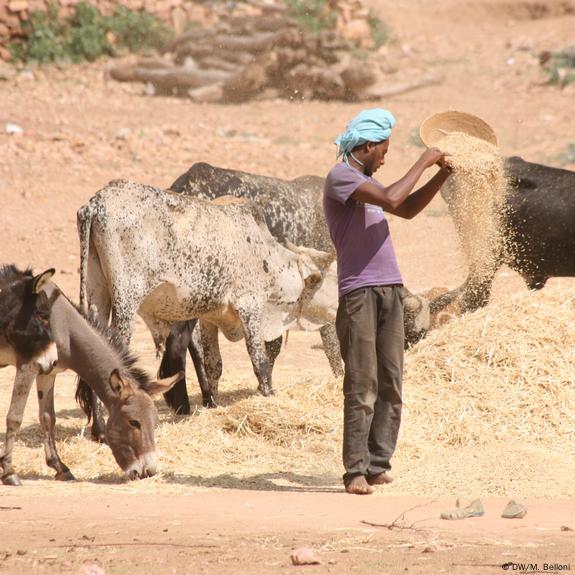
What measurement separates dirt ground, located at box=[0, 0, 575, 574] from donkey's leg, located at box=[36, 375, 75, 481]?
0.11 meters

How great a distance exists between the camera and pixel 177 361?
9977mm

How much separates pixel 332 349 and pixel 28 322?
3.48m

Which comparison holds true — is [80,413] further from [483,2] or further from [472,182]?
[483,2]

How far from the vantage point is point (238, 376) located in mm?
11070

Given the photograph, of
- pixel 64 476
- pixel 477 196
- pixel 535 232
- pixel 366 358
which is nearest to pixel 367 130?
pixel 366 358

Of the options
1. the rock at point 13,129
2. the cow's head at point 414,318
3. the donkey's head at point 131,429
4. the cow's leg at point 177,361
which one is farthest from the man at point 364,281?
the rock at point 13,129

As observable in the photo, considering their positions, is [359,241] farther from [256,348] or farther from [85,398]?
[256,348]

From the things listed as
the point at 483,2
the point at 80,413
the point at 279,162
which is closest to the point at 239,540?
the point at 80,413

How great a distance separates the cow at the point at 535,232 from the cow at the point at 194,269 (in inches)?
62.2

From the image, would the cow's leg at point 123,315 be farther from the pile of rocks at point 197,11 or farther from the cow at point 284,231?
the pile of rocks at point 197,11

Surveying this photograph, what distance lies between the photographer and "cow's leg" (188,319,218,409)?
9938mm

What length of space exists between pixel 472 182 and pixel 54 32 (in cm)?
1569

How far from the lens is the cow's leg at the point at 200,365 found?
32.6 ft

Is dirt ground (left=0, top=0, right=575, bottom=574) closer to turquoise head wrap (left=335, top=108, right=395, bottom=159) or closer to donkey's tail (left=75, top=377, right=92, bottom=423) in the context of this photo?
donkey's tail (left=75, top=377, right=92, bottom=423)
